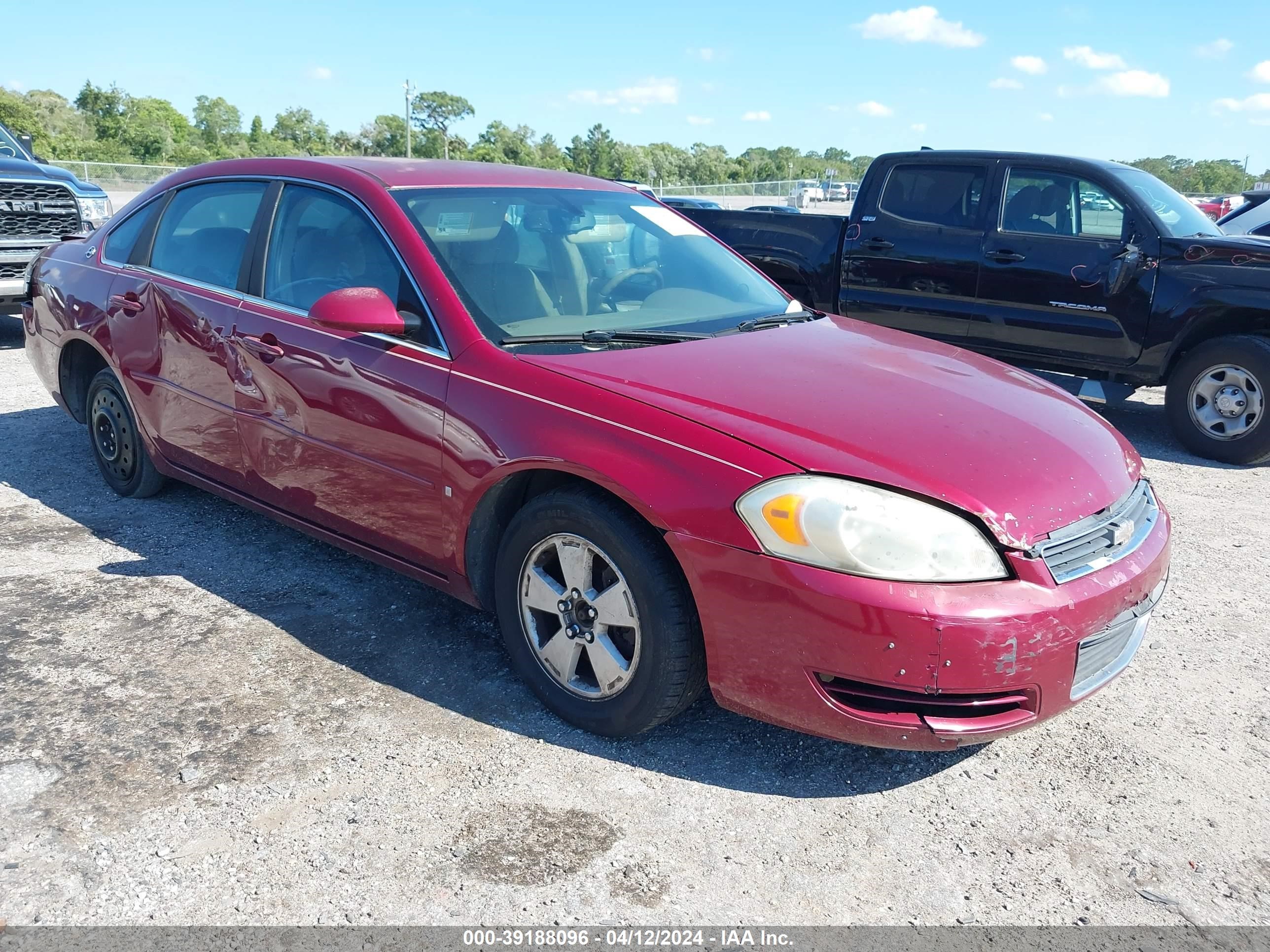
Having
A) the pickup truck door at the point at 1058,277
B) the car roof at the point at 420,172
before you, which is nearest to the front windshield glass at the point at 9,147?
the car roof at the point at 420,172

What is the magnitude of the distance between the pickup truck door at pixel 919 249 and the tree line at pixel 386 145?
123ft

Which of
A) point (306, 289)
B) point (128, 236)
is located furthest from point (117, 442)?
point (306, 289)

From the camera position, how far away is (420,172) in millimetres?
3906

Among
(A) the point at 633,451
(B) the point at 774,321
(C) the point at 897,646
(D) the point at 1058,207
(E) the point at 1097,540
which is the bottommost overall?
(C) the point at 897,646

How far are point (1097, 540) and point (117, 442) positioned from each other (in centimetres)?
442

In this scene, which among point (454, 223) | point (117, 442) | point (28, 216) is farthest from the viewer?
Result: point (28, 216)

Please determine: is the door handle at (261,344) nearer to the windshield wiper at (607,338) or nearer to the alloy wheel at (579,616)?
the windshield wiper at (607,338)

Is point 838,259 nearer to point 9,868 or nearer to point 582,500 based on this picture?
point 582,500

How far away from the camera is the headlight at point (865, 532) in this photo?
99.4 inches

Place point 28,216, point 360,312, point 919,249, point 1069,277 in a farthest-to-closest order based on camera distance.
→ 1. point 28,216
2. point 919,249
3. point 1069,277
4. point 360,312

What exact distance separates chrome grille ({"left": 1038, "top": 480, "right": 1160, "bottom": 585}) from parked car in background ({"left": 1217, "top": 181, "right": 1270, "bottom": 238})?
796 centimetres

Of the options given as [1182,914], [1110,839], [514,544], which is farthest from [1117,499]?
[514,544]

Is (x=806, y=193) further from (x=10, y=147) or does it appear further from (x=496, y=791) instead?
(x=496, y=791)

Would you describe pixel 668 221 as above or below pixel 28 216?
above
